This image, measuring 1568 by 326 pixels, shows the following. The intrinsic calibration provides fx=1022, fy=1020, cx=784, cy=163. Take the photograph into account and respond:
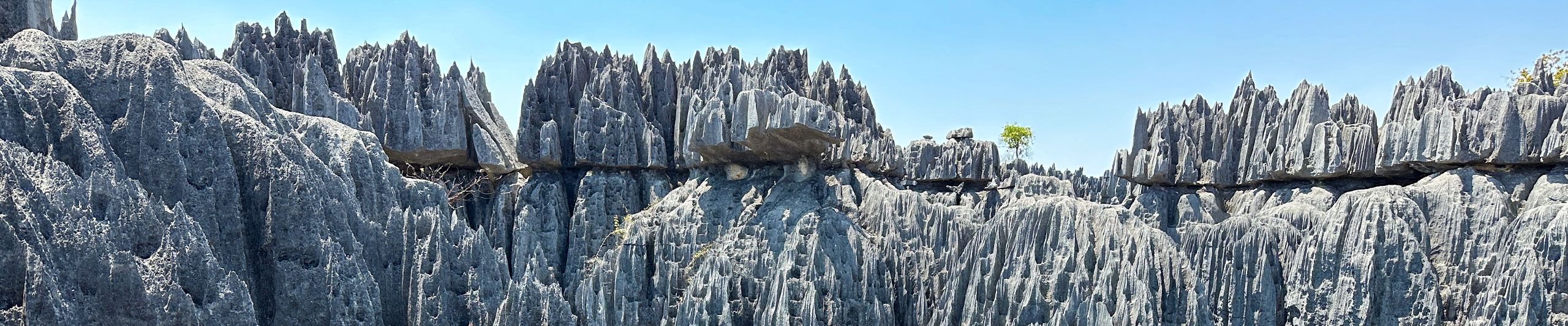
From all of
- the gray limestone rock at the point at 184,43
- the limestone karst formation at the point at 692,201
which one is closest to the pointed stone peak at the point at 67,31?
the limestone karst formation at the point at 692,201

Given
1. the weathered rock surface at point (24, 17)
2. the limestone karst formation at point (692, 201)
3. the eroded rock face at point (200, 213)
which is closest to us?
the eroded rock face at point (200, 213)

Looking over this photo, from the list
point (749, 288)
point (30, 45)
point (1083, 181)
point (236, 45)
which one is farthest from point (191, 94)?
point (1083, 181)

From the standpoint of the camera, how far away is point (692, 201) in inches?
1007

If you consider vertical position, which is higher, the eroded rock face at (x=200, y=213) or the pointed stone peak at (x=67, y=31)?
the pointed stone peak at (x=67, y=31)

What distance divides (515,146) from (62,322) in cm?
2158

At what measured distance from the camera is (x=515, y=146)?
29125 millimetres

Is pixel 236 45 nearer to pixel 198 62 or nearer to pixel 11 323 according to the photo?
pixel 198 62

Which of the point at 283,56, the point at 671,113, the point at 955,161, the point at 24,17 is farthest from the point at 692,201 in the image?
the point at 24,17

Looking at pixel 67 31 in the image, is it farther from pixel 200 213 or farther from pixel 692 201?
pixel 692 201

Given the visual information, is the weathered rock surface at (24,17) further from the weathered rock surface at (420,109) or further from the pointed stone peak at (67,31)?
the weathered rock surface at (420,109)

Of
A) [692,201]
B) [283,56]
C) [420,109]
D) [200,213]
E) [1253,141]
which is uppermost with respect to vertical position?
[283,56]

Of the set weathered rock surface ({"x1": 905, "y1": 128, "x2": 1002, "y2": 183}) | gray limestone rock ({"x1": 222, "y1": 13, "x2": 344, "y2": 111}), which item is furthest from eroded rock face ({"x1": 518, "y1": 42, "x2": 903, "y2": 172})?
gray limestone rock ({"x1": 222, "y1": 13, "x2": 344, "y2": 111})

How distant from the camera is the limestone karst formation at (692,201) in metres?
8.77

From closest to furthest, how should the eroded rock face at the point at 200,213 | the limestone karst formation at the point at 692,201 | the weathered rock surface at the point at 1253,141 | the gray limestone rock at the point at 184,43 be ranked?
the eroded rock face at the point at 200,213
the limestone karst formation at the point at 692,201
the weathered rock surface at the point at 1253,141
the gray limestone rock at the point at 184,43
